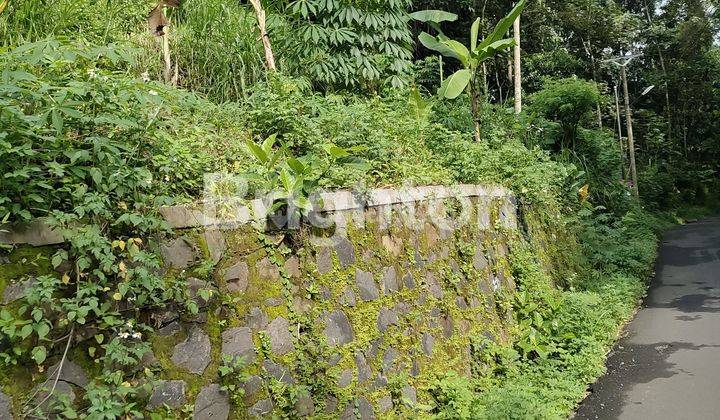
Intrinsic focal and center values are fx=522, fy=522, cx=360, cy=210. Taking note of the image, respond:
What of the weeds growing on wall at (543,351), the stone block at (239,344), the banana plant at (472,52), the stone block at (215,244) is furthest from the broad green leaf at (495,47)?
the stone block at (239,344)

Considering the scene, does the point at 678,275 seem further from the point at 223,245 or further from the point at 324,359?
the point at 223,245

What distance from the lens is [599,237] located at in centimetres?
1077

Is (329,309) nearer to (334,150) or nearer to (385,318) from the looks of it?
(385,318)

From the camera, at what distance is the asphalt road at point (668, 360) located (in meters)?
4.98

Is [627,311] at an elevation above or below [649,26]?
below

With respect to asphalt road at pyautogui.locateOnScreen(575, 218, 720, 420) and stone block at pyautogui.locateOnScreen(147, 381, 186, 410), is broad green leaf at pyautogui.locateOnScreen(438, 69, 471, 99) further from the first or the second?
stone block at pyautogui.locateOnScreen(147, 381, 186, 410)

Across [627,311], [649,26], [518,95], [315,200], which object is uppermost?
[649,26]

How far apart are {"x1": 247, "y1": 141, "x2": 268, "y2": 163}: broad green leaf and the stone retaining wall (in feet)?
1.60

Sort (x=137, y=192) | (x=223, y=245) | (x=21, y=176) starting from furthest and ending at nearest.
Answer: (x=223, y=245) → (x=137, y=192) → (x=21, y=176)

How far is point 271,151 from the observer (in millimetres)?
4156

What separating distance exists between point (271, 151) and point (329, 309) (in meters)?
1.34

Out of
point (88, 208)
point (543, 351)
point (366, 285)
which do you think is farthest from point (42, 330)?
point (543, 351)

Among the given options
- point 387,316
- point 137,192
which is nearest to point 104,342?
point 137,192

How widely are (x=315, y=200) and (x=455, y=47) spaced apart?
470 centimetres
